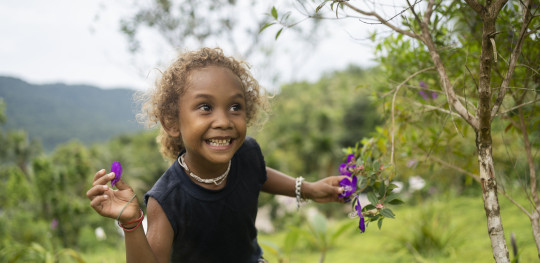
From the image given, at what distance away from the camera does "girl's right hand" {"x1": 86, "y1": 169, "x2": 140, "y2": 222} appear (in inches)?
51.0

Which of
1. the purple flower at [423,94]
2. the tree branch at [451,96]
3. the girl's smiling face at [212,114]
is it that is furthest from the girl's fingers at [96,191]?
the purple flower at [423,94]

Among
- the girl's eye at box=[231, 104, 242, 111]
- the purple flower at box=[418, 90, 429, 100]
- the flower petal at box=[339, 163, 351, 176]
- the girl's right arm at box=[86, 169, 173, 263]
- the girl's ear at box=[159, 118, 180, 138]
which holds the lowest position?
the girl's right arm at box=[86, 169, 173, 263]

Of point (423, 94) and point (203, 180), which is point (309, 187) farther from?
point (423, 94)

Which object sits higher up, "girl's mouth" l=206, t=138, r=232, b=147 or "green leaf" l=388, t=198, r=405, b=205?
"girl's mouth" l=206, t=138, r=232, b=147

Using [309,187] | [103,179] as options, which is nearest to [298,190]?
[309,187]

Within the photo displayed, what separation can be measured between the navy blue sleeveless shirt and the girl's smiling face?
197 mm

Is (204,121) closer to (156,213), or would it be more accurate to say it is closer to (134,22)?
(156,213)

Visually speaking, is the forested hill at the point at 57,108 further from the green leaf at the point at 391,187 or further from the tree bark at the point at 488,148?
the tree bark at the point at 488,148

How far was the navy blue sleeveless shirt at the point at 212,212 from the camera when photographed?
A: 1.70 m

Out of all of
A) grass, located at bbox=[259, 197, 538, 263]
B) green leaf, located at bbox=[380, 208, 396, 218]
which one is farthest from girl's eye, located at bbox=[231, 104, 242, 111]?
grass, located at bbox=[259, 197, 538, 263]

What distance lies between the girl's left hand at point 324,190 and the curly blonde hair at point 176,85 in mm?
548

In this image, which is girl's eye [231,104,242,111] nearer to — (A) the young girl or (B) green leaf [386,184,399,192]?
(A) the young girl

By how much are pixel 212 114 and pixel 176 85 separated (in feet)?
0.80

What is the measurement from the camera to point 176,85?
173 centimetres
